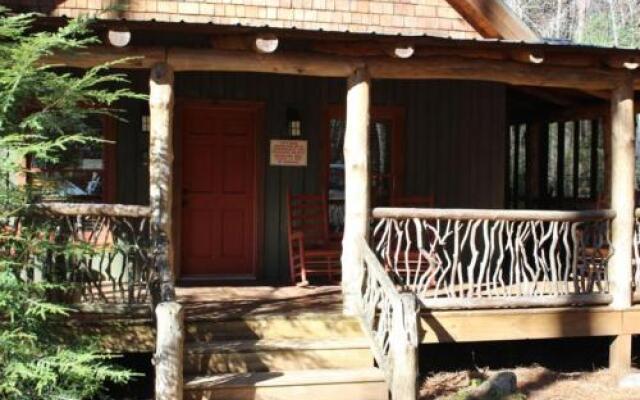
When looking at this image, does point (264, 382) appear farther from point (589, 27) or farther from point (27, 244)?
point (589, 27)

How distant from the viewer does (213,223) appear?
9.64 m

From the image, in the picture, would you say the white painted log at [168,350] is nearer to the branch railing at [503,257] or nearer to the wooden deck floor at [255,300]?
the wooden deck floor at [255,300]

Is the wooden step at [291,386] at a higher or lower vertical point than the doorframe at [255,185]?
lower

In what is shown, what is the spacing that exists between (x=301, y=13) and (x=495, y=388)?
17.4ft

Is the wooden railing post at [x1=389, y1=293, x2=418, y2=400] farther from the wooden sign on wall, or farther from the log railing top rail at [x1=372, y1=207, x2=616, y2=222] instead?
the wooden sign on wall

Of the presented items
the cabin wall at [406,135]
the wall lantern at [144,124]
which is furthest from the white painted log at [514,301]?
the wall lantern at [144,124]

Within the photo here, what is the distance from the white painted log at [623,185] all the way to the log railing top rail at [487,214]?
0.59 feet

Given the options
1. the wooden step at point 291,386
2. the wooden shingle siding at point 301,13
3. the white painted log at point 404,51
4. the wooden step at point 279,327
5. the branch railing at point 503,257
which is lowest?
the wooden step at point 291,386

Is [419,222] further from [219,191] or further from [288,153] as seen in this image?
[219,191]

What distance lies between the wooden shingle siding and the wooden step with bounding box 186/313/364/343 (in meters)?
3.68

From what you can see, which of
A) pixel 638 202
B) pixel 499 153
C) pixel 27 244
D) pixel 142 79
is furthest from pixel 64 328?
pixel 638 202

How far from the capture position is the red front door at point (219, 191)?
9523 millimetres

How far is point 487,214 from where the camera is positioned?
7277mm

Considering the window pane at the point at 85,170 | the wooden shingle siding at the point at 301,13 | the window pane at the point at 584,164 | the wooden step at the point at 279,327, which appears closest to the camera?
the wooden step at the point at 279,327
